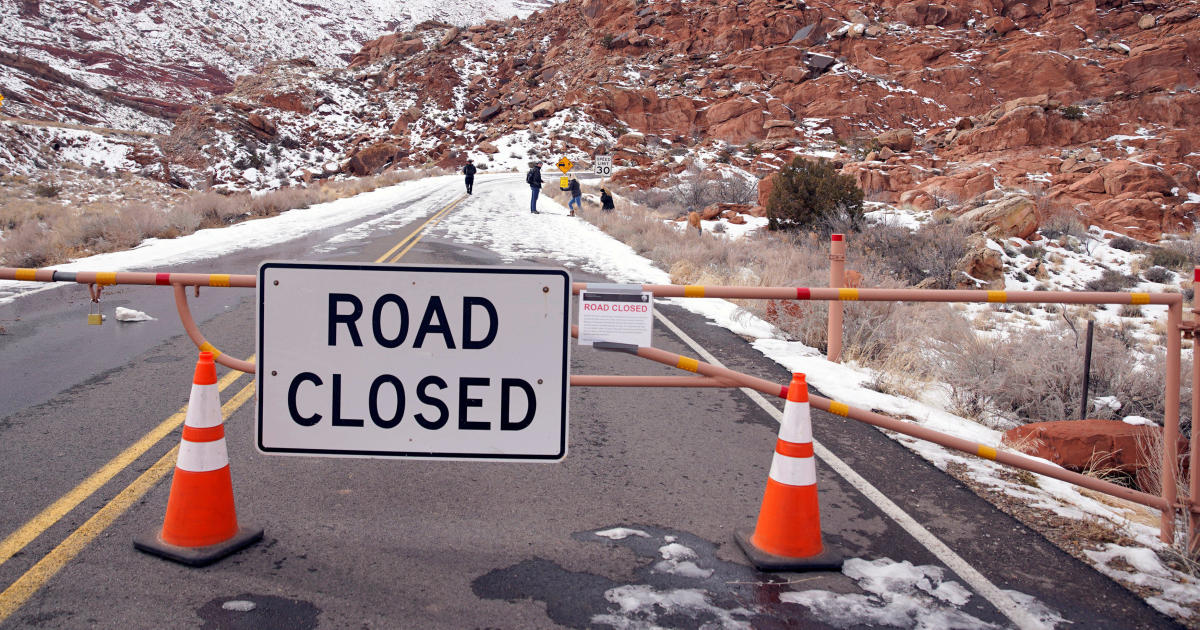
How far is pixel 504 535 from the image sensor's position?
3.88 meters

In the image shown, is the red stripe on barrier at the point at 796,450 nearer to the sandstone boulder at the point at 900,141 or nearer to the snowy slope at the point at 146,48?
the sandstone boulder at the point at 900,141

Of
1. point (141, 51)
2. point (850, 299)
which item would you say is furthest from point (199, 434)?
point (141, 51)

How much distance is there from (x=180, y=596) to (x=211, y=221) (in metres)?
19.1

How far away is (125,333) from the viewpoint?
27.0ft

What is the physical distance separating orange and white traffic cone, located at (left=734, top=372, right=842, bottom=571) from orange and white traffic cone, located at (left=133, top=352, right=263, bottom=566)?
7.64ft

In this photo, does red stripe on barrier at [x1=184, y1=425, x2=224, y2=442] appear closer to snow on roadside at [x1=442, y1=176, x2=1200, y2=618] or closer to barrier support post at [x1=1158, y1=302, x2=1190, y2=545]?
snow on roadside at [x1=442, y1=176, x2=1200, y2=618]

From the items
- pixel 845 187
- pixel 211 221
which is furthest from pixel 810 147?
pixel 211 221

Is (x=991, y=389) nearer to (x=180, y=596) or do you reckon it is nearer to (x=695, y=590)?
(x=695, y=590)

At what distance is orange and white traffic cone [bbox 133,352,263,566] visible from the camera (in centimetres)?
357

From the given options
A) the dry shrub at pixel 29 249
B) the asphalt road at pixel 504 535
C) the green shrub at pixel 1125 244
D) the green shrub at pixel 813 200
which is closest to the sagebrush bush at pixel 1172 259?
the green shrub at pixel 1125 244

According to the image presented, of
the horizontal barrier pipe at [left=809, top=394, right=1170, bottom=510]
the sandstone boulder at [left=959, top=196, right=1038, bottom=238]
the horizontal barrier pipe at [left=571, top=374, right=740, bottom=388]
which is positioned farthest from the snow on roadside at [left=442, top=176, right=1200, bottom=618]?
the sandstone boulder at [left=959, top=196, right=1038, bottom=238]

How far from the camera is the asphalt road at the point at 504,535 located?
10.5 ft

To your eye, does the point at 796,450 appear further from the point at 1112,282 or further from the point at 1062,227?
the point at 1062,227

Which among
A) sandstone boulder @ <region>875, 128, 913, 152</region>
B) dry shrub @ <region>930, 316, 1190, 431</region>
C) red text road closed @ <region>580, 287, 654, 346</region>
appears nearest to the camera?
red text road closed @ <region>580, 287, 654, 346</region>
